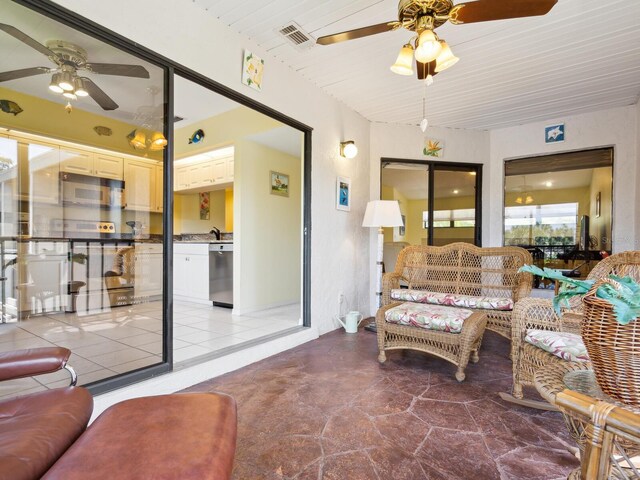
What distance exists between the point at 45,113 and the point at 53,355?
4045 mm

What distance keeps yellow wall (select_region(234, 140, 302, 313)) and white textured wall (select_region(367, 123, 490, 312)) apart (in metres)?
1.34

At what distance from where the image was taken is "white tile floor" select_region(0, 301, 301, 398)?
2.21 m

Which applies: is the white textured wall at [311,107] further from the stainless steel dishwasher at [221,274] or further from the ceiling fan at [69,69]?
the stainless steel dishwasher at [221,274]

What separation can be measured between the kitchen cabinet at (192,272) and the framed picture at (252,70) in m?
2.75

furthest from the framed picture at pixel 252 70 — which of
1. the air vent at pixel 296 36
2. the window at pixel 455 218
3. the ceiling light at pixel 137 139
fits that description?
the window at pixel 455 218

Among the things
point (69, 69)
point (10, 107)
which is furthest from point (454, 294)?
point (10, 107)

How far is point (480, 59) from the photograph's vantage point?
3.02 meters

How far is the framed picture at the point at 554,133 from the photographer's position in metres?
4.38

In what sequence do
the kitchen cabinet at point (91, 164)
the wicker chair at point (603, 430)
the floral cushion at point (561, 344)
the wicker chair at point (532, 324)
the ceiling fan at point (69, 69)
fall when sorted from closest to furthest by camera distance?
the wicker chair at point (603, 430)
the floral cushion at point (561, 344)
the wicker chair at point (532, 324)
the ceiling fan at point (69, 69)
the kitchen cabinet at point (91, 164)

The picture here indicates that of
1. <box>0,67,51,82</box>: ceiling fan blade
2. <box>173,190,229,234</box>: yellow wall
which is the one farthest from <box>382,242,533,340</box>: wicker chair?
<box>173,190,229,234</box>: yellow wall

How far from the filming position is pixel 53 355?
1.17 meters

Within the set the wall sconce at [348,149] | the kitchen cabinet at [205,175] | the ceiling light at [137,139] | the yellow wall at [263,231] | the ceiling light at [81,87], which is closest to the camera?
the ceiling light at [81,87]

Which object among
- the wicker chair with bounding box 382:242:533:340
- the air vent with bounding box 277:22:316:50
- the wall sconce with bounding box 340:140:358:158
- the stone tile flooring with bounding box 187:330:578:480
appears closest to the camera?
the stone tile flooring with bounding box 187:330:578:480

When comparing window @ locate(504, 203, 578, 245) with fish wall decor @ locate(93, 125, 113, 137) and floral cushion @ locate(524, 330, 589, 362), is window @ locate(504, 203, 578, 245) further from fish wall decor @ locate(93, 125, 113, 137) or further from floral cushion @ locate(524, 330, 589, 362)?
fish wall decor @ locate(93, 125, 113, 137)
